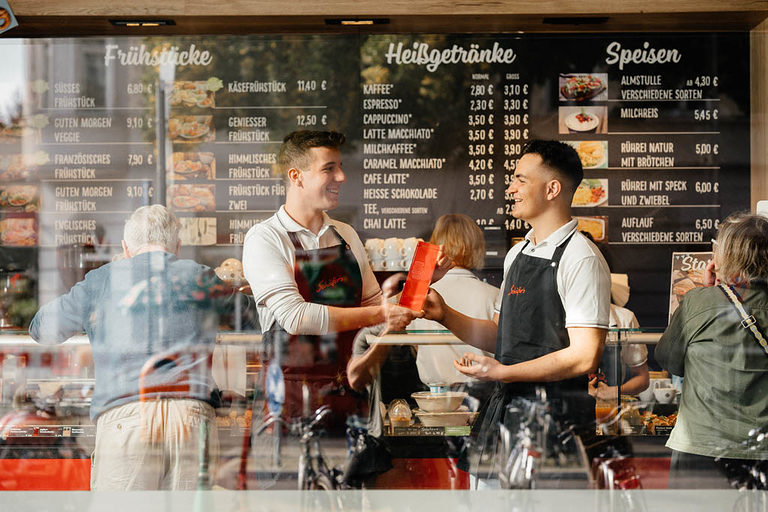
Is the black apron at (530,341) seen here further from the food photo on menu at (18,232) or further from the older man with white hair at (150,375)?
the food photo on menu at (18,232)

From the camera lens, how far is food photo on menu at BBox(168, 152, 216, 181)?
3.41 m

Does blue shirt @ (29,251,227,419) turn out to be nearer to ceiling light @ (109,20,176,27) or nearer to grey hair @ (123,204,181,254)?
grey hair @ (123,204,181,254)

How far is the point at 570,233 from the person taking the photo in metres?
2.93

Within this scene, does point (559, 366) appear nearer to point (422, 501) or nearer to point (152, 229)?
point (422, 501)

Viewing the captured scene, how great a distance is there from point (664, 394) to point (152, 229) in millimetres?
2057

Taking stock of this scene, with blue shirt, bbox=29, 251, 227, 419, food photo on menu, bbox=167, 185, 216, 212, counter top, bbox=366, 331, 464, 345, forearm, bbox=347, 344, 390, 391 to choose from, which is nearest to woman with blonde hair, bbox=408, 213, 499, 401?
counter top, bbox=366, 331, 464, 345

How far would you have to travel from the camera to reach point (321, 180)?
127 inches

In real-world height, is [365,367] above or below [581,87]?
below

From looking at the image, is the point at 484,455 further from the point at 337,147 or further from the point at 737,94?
the point at 737,94

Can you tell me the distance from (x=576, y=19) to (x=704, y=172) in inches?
33.4

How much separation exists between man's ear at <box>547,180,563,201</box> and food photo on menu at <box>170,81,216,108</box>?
4.73 ft

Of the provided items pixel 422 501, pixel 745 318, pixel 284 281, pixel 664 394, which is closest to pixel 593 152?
pixel 745 318

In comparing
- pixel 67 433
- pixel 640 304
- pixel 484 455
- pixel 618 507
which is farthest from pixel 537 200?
pixel 67 433

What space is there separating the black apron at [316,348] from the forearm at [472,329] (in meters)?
0.35
